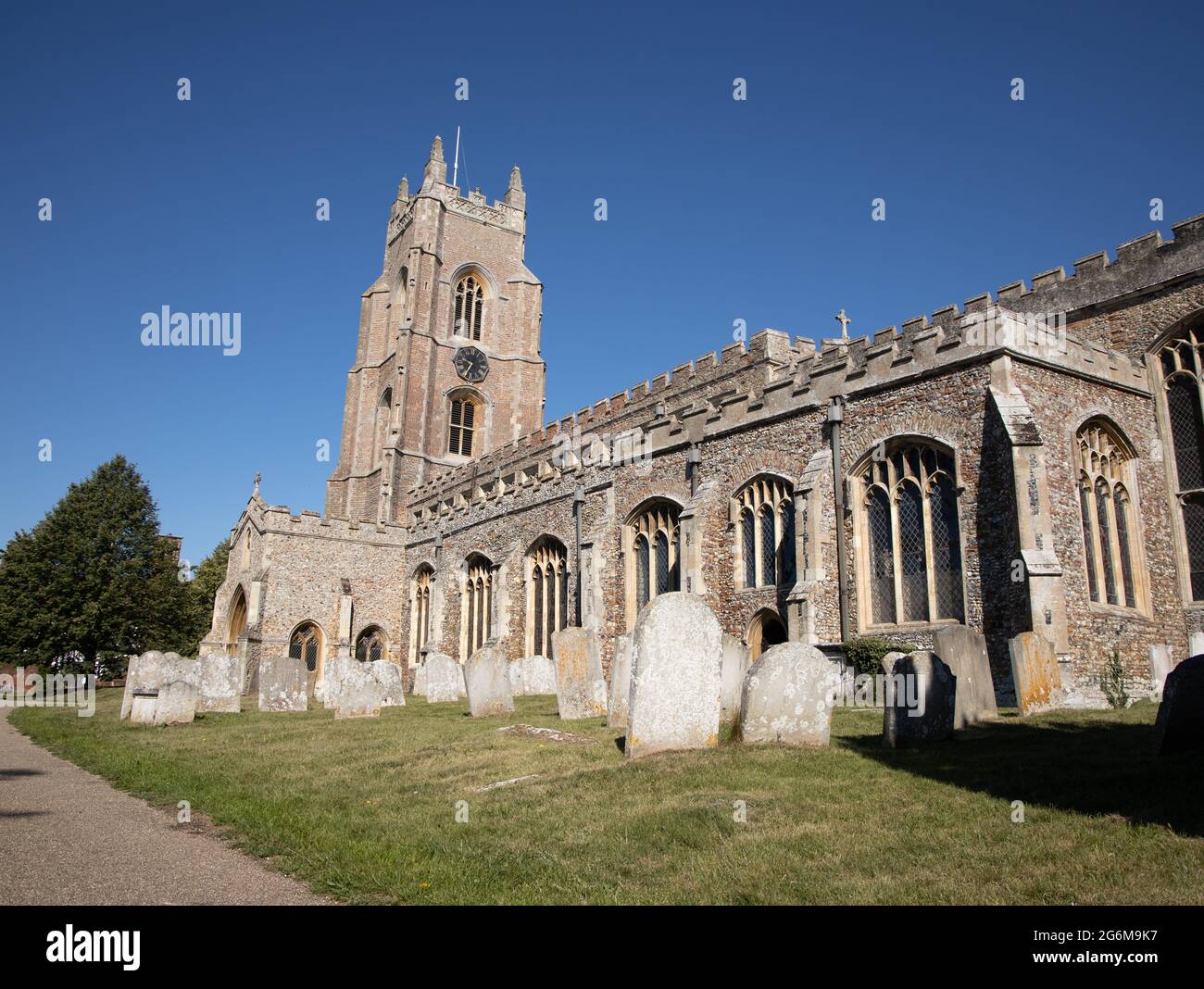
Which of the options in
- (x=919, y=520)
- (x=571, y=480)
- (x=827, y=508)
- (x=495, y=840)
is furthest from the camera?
(x=571, y=480)

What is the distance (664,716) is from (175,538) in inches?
2137

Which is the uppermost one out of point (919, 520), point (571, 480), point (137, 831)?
point (571, 480)

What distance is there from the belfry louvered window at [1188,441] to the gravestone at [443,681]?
14.6 m

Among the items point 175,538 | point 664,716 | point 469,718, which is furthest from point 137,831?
point 175,538

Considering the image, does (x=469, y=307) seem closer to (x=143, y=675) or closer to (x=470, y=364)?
(x=470, y=364)

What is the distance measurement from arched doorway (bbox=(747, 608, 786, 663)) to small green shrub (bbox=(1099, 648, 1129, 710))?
5.62 m

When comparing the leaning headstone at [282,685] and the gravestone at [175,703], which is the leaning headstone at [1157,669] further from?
the gravestone at [175,703]

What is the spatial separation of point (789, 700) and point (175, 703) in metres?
11.3

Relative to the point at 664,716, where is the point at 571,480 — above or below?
above

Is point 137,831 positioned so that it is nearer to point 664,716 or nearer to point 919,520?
point 664,716

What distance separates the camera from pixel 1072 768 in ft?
21.7

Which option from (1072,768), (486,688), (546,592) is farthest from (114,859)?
(546,592)

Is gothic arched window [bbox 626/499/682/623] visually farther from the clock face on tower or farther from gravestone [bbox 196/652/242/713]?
the clock face on tower
